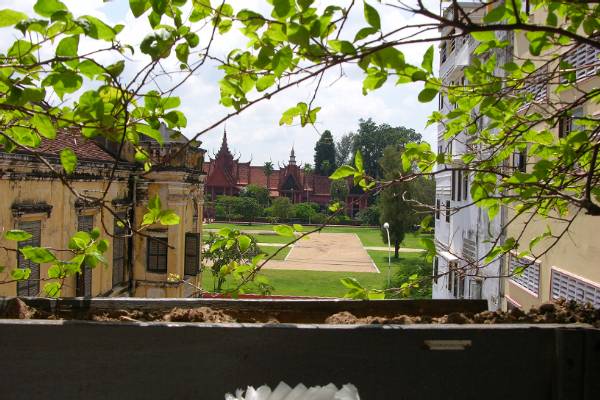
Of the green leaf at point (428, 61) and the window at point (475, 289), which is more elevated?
the green leaf at point (428, 61)

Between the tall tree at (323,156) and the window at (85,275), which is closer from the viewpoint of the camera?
the window at (85,275)

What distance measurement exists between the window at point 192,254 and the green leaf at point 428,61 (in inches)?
461

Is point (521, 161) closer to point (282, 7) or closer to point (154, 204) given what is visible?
point (154, 204)

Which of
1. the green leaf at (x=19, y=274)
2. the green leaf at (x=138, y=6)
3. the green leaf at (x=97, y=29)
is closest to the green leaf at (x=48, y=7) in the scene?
the green leaf at (x=97, y=29)

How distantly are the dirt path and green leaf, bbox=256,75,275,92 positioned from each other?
73.4 feet

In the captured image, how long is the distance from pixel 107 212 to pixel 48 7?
9964 mm

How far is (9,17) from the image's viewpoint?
1948mm

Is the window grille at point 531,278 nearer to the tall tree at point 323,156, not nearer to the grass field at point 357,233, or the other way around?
the grass field at point 357,233

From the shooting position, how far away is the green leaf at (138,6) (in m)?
1.96

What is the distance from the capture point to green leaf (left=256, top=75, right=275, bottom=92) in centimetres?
241

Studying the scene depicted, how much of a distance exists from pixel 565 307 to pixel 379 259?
105 feet

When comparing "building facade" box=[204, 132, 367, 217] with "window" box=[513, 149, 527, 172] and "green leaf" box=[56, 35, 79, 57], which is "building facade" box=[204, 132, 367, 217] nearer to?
"window" box=[513, 149, 527, 172]

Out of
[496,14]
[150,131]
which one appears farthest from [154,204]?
[496,14]

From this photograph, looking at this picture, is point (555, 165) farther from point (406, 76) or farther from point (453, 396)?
point (453, 396)
